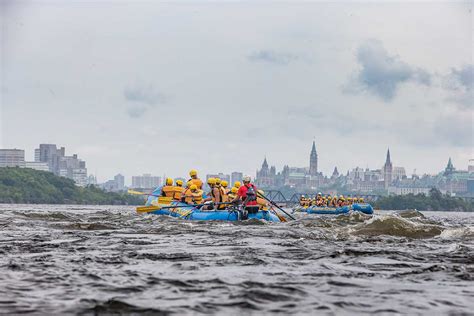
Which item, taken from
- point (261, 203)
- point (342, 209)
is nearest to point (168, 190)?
point (261, 203)

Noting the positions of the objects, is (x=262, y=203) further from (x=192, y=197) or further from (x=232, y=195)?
(x=192, y=197)

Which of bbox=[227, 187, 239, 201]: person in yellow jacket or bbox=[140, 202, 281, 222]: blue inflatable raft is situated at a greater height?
bbox=[227, 187, 239, 201]: person in yellow jacket

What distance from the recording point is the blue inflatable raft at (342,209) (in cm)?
7835

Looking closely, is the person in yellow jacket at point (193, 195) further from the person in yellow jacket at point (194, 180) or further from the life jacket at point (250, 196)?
the life jacket at point (250, 196)

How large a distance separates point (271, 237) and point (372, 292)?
11913mm

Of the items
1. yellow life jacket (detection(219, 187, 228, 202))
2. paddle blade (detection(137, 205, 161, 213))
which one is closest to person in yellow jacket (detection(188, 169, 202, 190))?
paddle blade (detection(137, 205, 161, 213))

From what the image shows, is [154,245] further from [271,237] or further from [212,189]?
[212,189]

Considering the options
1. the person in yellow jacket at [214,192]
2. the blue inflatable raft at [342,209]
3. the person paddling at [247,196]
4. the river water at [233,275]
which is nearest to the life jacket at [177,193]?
the person in yellow jacket at [214,192]

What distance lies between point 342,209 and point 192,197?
41.2m

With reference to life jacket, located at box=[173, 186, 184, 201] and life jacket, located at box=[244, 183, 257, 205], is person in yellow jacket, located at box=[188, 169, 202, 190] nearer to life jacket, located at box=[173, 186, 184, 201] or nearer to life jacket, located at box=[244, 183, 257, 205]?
life jacket, located at box=[173, 186, 184, 201]

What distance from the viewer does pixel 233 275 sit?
1444 cm

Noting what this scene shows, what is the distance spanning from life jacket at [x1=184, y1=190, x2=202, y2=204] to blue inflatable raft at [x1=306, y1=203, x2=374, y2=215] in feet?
126

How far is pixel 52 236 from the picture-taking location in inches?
950

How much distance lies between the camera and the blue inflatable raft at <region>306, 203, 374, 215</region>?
78.3m
